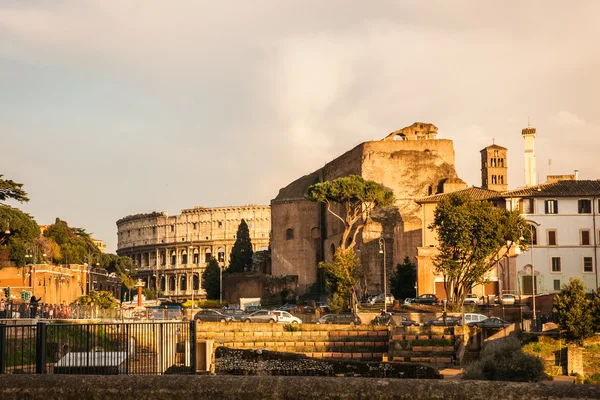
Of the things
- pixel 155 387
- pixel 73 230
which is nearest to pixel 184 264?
pixel 73 230

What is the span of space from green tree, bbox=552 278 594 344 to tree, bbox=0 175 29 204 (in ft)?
97.4

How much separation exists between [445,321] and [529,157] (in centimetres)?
2261

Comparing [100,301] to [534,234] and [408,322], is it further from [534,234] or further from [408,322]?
[534,234]

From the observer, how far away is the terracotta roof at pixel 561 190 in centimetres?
5503

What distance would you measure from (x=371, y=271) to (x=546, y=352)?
40210 millimetres

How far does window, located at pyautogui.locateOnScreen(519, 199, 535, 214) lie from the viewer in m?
55.5

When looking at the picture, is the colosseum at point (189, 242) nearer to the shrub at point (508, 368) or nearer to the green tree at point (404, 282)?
the green tree at point (404, 282)

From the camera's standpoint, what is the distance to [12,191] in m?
49.2

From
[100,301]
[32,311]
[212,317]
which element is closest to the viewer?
[32,311]

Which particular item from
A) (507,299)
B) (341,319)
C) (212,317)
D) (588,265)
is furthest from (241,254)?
(341,319)

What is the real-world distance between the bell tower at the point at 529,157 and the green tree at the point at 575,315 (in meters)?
23.4

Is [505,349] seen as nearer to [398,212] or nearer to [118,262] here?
[398,212]

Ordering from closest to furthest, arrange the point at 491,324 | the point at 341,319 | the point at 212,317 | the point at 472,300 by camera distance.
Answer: the point at 491,324 < the point at 341,319 < the point at 212,317 < the point at 472,300

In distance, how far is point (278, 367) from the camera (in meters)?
29.7
